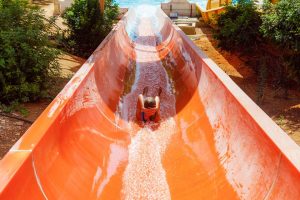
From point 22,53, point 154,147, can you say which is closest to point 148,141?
point 154,147

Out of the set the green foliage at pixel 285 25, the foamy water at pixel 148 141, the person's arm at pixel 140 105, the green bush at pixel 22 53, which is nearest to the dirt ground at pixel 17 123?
the green bush at pixel 22 53

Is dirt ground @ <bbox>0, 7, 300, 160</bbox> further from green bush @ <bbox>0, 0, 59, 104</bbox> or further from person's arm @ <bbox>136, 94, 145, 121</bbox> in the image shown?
person's arm @ <bbox>136, 94, 145, 121</bbox>

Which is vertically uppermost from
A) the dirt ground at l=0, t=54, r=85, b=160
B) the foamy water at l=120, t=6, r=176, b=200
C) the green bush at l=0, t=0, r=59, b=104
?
the green bush at l=0, t=0, r=59, b=104

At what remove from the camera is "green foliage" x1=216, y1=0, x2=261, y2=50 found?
31.2ft

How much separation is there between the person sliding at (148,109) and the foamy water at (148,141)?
14 centimetres

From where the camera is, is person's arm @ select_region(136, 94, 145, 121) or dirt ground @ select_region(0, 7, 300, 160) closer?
dirt ground @ select_region(0, 7, 300, 160)

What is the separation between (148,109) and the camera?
6.17 meters

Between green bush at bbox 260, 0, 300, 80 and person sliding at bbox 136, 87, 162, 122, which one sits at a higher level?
green bush at bbox 260, 0, 300, 80

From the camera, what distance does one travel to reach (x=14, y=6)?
6773 millimetres

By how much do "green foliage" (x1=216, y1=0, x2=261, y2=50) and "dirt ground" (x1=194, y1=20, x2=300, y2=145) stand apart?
79cm

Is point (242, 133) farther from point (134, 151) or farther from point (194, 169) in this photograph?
point (134, 151)

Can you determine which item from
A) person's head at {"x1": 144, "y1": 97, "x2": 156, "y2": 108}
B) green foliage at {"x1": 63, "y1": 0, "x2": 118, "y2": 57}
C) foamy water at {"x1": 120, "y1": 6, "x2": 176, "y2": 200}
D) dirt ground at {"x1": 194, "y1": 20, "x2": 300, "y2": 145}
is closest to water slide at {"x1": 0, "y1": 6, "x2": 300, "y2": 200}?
foamy water at {"x1": 120, "y1": 6, "x2": 176, "y2": 200}

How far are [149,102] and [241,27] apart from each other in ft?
16.1

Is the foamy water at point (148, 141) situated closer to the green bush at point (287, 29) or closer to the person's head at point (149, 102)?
the person's head at point (149, 102)
